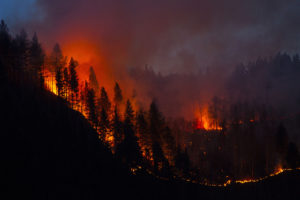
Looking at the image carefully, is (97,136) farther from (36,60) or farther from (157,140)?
(36,60)

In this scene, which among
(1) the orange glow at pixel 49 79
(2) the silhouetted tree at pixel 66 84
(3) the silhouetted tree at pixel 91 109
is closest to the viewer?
(3) the silhouetted tree at pixel 91 109

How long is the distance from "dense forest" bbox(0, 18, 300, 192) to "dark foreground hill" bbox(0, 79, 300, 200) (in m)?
0.19

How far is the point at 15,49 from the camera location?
55625mm

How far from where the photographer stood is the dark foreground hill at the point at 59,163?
88.8ft

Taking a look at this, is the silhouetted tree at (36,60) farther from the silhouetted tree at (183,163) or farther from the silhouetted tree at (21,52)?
the silhouetted tree at (183,163)

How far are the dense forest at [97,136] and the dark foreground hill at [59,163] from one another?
188 millimetres

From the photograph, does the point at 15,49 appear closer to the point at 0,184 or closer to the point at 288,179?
the point at 0,184

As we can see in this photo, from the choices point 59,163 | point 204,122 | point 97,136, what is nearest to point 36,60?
point 97,136

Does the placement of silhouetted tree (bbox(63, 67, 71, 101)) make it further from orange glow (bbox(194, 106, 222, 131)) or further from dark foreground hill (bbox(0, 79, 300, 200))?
orange glow (bbox(194, 106, 222, 131))

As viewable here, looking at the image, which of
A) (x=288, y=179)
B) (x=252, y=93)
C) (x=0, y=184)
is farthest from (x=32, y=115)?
(x=252, y=93)

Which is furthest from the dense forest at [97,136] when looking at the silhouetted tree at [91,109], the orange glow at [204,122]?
the orange glow at [204,122]

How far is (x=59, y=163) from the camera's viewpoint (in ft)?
107

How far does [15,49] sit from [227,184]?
2662 inches

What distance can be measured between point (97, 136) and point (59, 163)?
1789 centimetres
